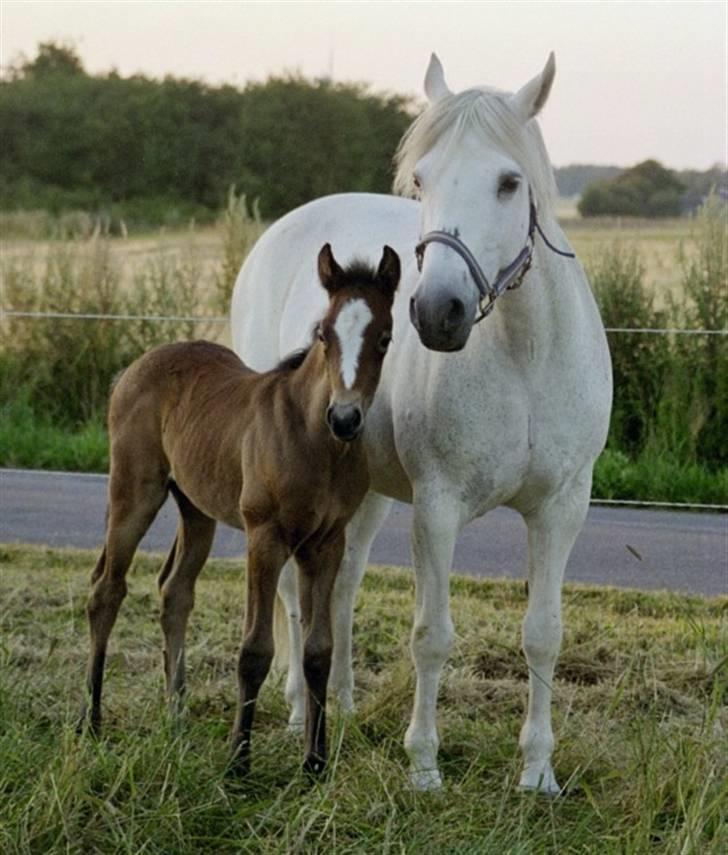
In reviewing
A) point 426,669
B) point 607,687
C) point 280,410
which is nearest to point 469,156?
point 280,410

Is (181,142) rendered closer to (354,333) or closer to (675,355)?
(675,355)

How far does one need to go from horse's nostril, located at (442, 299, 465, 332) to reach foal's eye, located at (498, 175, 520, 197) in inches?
16.3

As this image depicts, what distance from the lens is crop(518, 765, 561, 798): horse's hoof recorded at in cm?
439

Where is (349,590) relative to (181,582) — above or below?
below

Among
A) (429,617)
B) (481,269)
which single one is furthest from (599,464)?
(481,269)

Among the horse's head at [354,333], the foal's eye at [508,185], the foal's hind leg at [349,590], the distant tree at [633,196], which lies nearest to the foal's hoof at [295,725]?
the foal's hind leg at [349,590]

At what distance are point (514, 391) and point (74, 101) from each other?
3655 centimetres

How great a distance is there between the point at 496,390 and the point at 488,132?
2.52ft

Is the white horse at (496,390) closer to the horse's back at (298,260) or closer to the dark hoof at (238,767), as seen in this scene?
the dark hoof at (238,767)

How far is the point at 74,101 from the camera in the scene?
39094 millimetres

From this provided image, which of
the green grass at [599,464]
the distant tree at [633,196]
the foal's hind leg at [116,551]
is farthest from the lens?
the distant tree at [633,196]

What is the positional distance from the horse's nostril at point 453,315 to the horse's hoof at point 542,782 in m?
1.42

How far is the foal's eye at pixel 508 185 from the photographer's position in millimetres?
4035

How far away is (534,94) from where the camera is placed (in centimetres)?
420
